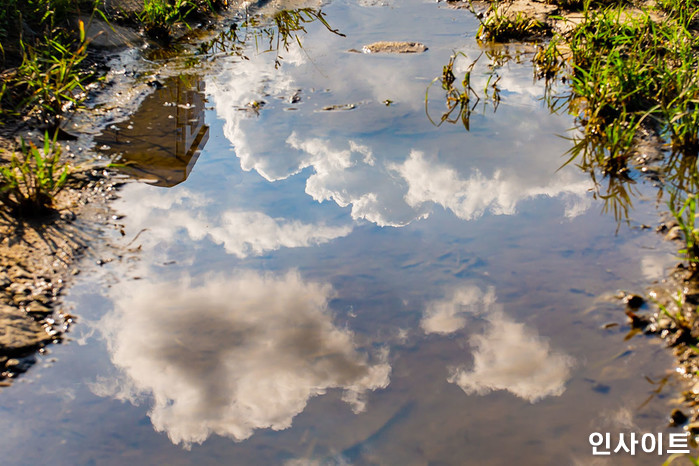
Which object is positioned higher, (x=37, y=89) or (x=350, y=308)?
(x=37, y=89)

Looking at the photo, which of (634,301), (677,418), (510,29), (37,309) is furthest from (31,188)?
(510,29)

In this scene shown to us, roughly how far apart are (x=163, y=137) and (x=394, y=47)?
2.96 metres

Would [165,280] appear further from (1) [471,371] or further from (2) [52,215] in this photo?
(1) [471,371]

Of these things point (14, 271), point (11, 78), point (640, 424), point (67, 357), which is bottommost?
point (640, 424)

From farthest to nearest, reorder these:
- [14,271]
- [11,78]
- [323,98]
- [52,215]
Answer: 1. [323,98]
2. [11,78]
3. [52,215]
4. [14,271]

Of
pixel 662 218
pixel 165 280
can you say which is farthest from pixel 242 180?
pixel 662 218

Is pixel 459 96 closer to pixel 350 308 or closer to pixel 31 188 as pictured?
pixel 350 308

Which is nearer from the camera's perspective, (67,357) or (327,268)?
(67,357)

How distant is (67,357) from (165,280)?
1.94 feet

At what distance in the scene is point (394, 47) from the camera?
6.18 meters

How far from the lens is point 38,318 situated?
262cm

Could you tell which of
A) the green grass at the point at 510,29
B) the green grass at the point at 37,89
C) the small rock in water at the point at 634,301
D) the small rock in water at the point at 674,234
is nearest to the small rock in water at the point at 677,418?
the small rock in water at the point at 634,301

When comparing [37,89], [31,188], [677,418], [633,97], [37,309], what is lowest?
[677,418]

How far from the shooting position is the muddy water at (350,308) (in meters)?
2.12
